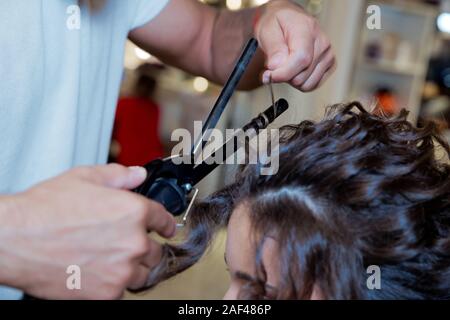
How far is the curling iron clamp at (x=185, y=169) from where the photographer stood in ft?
2.30

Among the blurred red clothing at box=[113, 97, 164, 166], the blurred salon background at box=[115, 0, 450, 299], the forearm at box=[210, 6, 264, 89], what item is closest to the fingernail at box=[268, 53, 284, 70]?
the forearm at box=[210, 6, 264, 89]

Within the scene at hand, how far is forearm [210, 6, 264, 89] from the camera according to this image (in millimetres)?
1117

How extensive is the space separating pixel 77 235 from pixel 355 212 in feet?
1.14

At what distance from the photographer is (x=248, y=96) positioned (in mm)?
3885

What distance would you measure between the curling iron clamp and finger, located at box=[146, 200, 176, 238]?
34 millimetres

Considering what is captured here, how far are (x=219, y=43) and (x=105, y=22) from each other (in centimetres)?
25

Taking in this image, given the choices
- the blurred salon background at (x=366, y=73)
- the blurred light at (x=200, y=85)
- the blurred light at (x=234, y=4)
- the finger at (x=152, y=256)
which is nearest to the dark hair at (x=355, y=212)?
the finger at (x=152, y=256)

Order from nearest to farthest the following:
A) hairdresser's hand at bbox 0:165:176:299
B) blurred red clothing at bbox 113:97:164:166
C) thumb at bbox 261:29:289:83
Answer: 1. hairdresser's hand at bbox 0:165:176:299
2. thumb at bbox 261:29:289:83
3. blurred red clothing at bbox 113:97:164:166

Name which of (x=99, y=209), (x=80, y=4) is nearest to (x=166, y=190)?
(x=99, y=209)

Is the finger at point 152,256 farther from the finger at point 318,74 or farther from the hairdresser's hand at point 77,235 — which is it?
the finger at point 318,74

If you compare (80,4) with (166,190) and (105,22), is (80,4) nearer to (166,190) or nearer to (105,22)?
(105,22)

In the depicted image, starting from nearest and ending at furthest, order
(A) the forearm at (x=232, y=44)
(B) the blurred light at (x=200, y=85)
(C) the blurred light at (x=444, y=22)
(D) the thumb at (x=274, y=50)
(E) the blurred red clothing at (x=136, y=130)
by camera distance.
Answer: (D) the thumb at (x=274, y=50), (A) the forearm at (x=232, y=44), (C) the blurred light at (x=444, y=22), (E) the blurred red clothing at (x=136, y=130), (B) the blurred light at (x=200, y=85)

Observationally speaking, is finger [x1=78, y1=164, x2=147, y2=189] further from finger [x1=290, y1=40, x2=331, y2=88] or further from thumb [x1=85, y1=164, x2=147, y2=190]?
finger [x1=290, y1=40, x2=331, y2=88]

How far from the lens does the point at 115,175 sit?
651 millimetres
